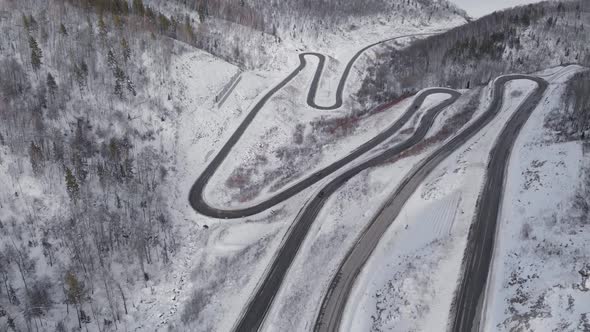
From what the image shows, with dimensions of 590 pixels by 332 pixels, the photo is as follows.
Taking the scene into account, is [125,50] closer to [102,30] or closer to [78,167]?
[102,30]

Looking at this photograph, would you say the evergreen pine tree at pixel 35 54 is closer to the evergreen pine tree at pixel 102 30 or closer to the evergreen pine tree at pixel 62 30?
the evergreen pine tree at pixel 62 30

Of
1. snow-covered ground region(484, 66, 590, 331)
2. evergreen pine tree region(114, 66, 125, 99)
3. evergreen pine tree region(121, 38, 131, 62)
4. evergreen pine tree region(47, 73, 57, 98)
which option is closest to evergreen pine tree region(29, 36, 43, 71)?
evergreen pine tree region(47, 73, 57, 98)

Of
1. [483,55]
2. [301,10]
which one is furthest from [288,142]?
[301,10]

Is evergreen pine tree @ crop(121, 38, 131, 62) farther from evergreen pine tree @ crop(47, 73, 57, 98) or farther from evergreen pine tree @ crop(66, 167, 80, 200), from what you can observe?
evergreen pine tree @ crop(66, 167, 80, 200)

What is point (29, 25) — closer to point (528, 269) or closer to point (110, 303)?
point (110, 303)

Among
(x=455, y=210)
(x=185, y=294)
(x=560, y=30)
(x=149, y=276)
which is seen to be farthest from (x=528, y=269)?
(x=560, y=30)

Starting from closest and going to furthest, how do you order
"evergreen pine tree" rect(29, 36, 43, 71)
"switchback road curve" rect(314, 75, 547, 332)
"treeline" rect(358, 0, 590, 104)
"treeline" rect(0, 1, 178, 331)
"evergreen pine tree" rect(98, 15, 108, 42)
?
"switchback road curve" rect(314, 75, 547, 332), "treeline" rect(0, 1, 178, 331), "evergreen pine tree" rect(29, 36, 43, 71), "evergreen pine tree" rect(98, 15, 108, 42), "treeline" rect(358, 0, 590, 104)
